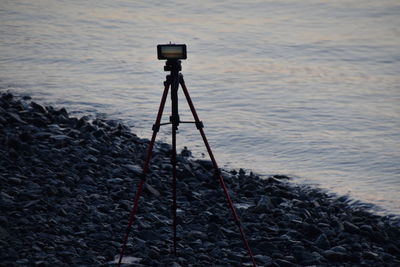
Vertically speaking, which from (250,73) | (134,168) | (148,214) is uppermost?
(250,73)

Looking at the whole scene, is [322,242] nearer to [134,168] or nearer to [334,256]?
[334,256]

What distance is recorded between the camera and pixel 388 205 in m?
11.2

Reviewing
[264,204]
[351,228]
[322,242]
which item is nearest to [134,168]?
[264,204]

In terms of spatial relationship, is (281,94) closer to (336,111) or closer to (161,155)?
(336,111)

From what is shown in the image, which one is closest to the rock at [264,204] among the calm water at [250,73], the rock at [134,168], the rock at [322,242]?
the rock at [322,242]

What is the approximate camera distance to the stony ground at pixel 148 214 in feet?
25.3

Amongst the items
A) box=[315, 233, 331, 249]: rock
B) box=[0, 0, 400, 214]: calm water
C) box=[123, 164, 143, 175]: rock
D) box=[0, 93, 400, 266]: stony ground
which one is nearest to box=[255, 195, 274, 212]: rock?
box=[0, 93, 400, 266]: stony ground

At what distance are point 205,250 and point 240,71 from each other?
41.8 ft

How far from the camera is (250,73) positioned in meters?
20.3

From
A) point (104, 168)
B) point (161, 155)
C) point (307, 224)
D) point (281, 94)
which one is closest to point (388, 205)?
point (307, 224)

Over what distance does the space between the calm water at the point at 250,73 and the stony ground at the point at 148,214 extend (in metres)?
1.81

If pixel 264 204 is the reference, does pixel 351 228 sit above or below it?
below

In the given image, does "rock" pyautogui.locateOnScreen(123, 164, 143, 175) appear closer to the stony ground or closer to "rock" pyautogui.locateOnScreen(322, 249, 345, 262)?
the stony ground

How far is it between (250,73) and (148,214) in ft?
39.2
